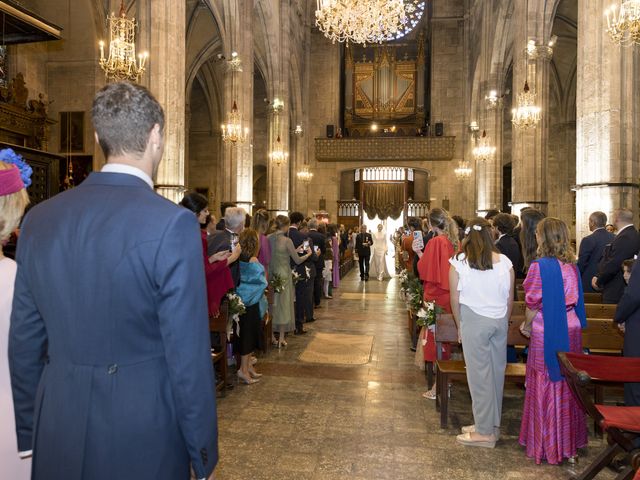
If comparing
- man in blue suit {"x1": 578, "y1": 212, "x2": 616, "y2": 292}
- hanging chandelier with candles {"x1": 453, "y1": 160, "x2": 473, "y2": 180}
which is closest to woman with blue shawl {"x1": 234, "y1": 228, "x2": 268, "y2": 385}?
man in blue suit {"x1": 578, "y1": 212, "x2": 616, "y2": 292}

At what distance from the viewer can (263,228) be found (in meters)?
6.35

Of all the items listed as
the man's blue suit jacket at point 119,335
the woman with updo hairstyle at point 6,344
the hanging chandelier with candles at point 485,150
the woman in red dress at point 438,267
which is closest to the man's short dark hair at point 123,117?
the man's blue suit jacket at point 119,335

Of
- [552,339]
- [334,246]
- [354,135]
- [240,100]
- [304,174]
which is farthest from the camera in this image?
[354,135]

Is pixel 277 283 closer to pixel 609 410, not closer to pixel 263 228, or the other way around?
pixel 263 228

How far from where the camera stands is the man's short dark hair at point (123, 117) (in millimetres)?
1529

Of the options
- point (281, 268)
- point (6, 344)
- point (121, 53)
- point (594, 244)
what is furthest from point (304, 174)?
point (6, 344)

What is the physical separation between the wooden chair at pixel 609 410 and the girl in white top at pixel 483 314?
31.1 inches

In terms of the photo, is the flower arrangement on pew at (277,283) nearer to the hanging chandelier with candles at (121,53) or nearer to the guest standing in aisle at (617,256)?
the guest standing in aisle at (617,256)

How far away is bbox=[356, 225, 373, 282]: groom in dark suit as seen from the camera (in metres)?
Answer: 14.8

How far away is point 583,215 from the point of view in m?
8.89

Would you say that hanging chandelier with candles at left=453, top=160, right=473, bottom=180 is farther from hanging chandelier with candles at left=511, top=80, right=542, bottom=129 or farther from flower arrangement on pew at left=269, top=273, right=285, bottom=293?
flower arrangement on pew at left=269, top=273, right=285, bottom=293

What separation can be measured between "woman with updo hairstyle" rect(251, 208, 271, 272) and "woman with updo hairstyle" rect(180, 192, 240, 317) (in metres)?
1.24

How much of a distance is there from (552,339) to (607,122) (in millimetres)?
6480

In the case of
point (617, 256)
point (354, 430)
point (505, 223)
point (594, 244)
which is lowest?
point (354, 430)
